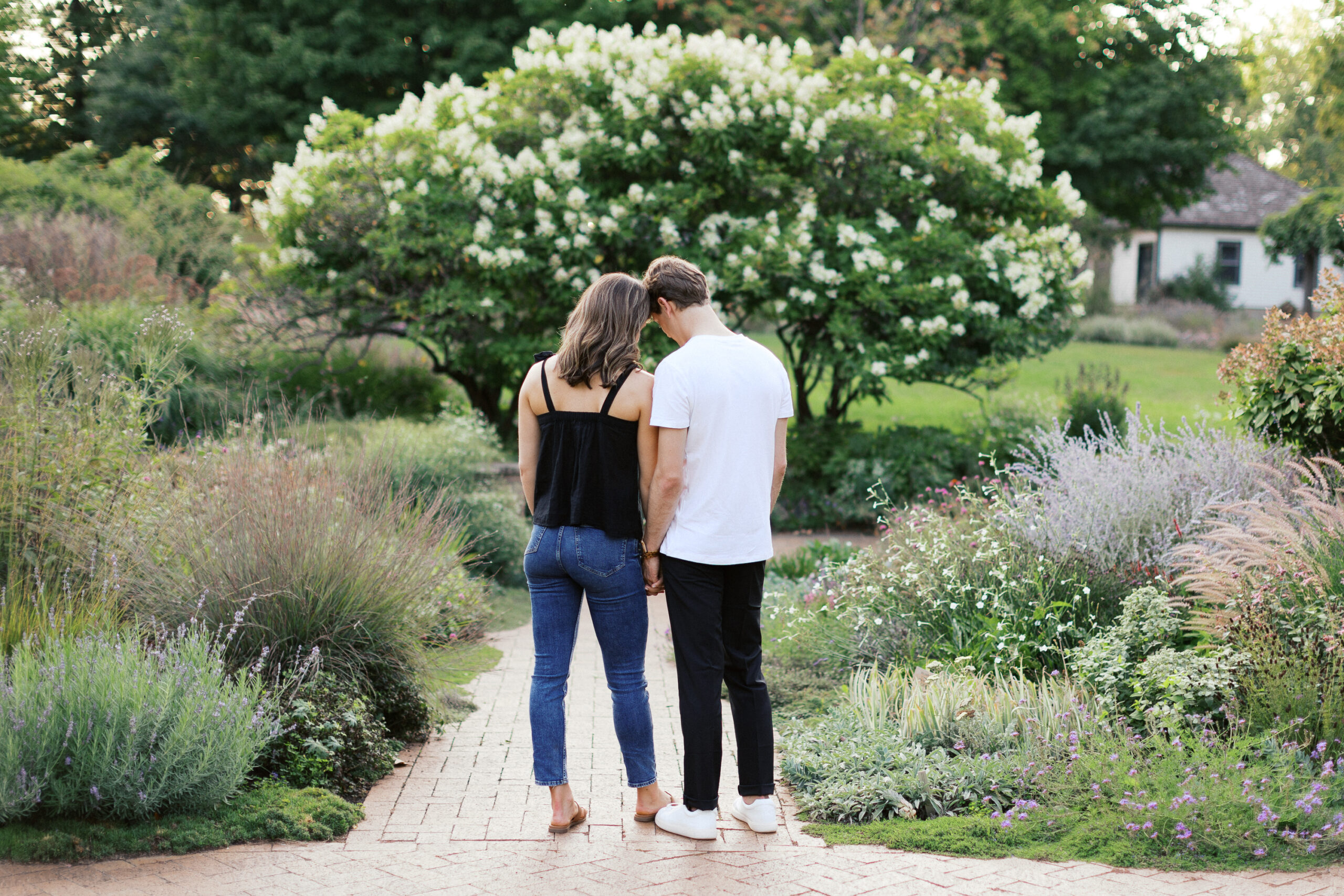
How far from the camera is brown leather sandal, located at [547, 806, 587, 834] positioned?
12.2 ft

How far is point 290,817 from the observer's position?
3629 mm

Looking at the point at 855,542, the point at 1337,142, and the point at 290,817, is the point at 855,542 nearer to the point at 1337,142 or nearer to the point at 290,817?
the point at 290,817

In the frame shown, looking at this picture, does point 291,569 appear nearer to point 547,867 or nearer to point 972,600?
point 547,867

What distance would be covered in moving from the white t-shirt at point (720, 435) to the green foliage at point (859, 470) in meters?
6.91

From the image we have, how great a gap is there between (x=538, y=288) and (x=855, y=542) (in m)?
4.18

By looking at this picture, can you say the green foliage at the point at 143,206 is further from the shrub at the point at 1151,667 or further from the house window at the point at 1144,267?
the house window at the point at 1144,267

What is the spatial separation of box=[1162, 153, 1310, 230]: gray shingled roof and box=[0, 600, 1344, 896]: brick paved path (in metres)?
35.6

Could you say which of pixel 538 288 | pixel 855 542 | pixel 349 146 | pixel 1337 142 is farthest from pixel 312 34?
pixel 1337 142

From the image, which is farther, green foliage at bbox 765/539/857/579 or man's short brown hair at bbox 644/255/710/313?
green foliage at bbox 765/539/857/579

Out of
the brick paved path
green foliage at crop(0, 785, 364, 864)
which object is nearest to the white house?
the brick paved path

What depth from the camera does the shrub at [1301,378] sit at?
5469 millimetres

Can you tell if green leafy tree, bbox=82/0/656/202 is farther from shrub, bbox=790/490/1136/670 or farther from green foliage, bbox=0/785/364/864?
green foliage, bbox=0/785/364/864

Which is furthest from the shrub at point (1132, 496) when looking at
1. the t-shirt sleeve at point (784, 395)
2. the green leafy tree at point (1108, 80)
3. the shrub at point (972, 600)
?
the green leafy tree at point (1108, 80)

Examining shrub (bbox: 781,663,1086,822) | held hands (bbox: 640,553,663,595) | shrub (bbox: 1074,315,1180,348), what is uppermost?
shrub (bbox: 1074,315,1180,348)
